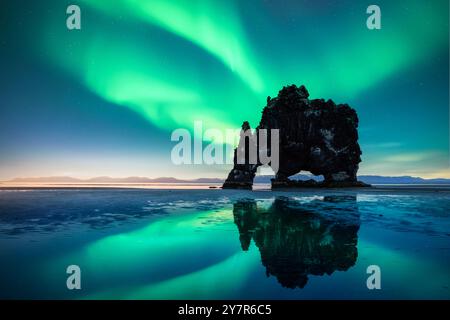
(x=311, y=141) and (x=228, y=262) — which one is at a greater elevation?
(x=311, y=141)

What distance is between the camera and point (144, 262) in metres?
8.49

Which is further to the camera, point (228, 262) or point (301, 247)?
point (301, 247)

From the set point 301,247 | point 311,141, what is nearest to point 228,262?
point 301,247

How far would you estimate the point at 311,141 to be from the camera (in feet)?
272

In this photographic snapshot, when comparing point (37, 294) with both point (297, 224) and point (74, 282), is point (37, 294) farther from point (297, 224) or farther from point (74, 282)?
point (297, 224)

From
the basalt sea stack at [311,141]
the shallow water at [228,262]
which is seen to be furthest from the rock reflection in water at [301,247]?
the basalt sea stack at [311,141]

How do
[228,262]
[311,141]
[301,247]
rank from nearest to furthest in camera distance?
[228,262] < [301,247] < [311,141]

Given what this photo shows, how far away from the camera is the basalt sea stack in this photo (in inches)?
3187

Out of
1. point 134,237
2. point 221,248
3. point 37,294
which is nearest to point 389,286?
point 221,248

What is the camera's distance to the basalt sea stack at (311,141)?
8094cm

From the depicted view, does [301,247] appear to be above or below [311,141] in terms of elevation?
below

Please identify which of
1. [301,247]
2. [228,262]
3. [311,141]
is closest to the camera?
[228,262]

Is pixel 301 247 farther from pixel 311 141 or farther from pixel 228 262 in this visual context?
pixel 311 141

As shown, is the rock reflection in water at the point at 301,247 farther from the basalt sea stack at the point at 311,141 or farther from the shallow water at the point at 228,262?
the basalt sea stack at the point at 311,141
